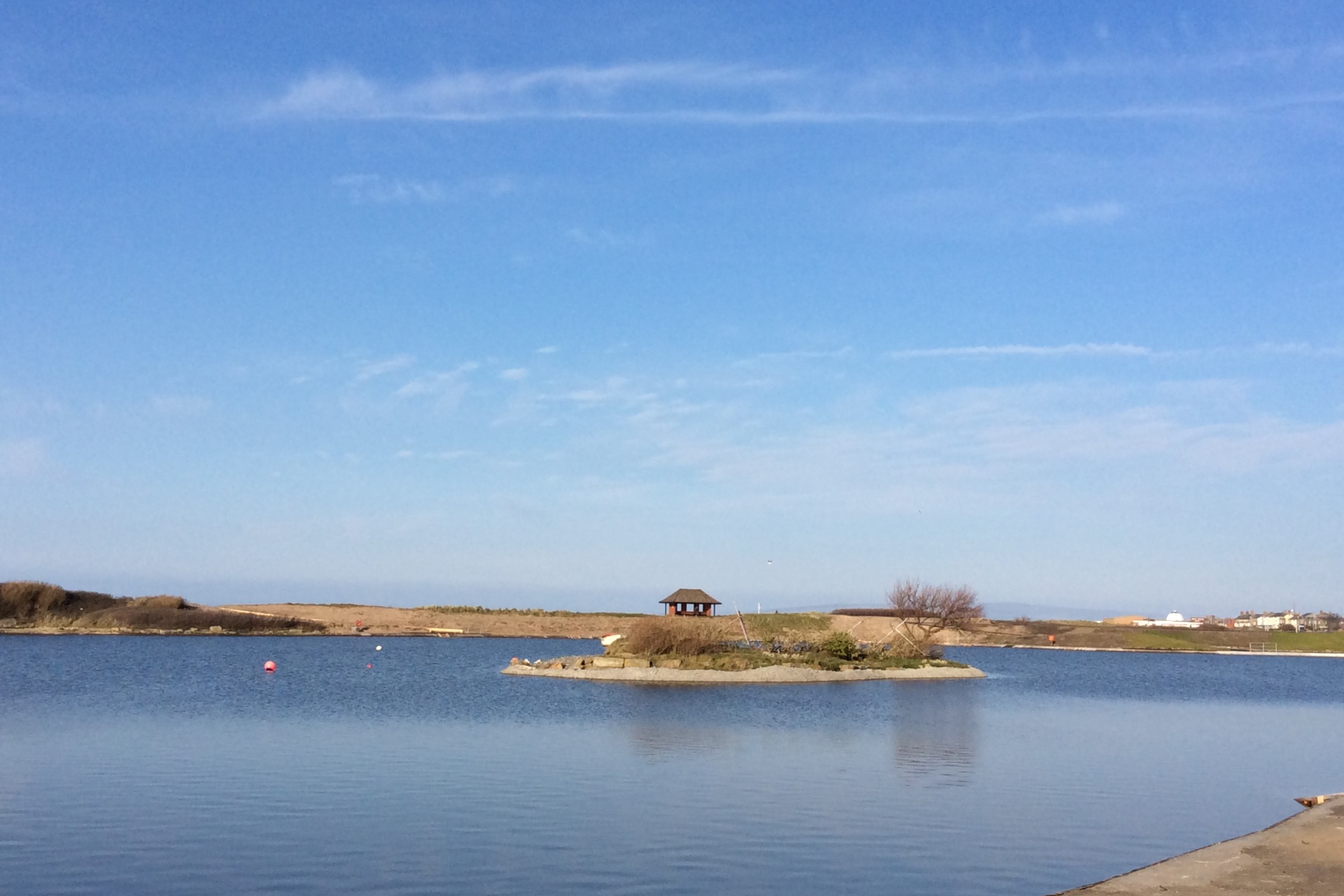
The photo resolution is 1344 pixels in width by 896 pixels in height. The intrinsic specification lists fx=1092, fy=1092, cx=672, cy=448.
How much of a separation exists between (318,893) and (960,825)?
13.2 metres

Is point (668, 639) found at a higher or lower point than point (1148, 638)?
higher

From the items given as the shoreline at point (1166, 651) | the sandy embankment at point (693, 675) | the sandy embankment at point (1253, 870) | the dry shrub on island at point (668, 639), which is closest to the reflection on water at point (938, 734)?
the sandy embankment at point (693, 675)

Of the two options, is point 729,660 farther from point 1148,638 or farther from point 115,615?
point 1148,638

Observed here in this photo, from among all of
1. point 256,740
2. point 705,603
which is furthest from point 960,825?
point 705,603

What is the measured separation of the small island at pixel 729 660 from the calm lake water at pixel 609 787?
7.71 meters

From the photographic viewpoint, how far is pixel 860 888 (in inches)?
699

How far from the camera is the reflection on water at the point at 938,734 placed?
102 feet

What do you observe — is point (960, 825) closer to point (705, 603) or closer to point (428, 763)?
point (428, 763)

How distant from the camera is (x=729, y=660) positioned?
6931 centimetres

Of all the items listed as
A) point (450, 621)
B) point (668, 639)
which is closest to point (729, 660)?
point (668, 639)

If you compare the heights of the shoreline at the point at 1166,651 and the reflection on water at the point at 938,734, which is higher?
the shoreline at the point at 1166,651

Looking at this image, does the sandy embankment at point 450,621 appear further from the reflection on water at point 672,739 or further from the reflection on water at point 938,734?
the reflection on water at point 672,739

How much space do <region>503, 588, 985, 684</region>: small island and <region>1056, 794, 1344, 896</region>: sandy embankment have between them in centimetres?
4495

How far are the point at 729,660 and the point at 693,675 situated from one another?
13.2 feet
